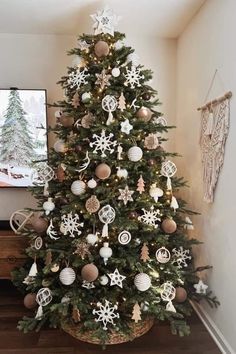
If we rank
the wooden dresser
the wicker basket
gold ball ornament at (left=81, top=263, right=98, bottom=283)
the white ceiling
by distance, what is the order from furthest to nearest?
the wooden dresser, the white ceiling, the wicker basket, gold ball ornament at (left=81, top=263, right=98, bottom=283)

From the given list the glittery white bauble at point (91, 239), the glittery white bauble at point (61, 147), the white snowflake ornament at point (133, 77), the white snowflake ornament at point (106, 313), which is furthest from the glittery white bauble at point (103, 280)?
the white snowflake ornament at point (133, 77)

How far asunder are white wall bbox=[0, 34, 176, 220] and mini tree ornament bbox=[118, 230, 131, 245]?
1.34m

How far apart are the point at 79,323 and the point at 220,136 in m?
1.53

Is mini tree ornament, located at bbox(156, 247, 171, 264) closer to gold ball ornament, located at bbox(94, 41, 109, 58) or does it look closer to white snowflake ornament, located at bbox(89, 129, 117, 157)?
white snowflake ornament, located at bbox(89, 129, 117, 157)

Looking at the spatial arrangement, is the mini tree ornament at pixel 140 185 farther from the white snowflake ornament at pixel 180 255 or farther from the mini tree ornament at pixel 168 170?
the white snowflake ornament at pixel 180 255

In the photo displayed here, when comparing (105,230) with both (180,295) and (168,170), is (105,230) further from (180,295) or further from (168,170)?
(180,295)

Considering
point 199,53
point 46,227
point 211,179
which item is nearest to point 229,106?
point 211,179

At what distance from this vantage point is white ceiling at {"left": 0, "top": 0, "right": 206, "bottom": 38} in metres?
2.30

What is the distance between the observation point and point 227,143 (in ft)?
6.40

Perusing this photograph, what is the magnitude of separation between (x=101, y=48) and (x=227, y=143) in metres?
1.02

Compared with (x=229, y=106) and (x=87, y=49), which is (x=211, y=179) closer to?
(x=229, y=106)

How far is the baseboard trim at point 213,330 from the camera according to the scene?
192cm

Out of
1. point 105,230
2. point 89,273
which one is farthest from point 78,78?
point 89,273

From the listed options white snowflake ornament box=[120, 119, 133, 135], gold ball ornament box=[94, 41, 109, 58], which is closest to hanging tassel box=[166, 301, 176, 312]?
white snowflake ornament box=[120, 119, 133, 135]
